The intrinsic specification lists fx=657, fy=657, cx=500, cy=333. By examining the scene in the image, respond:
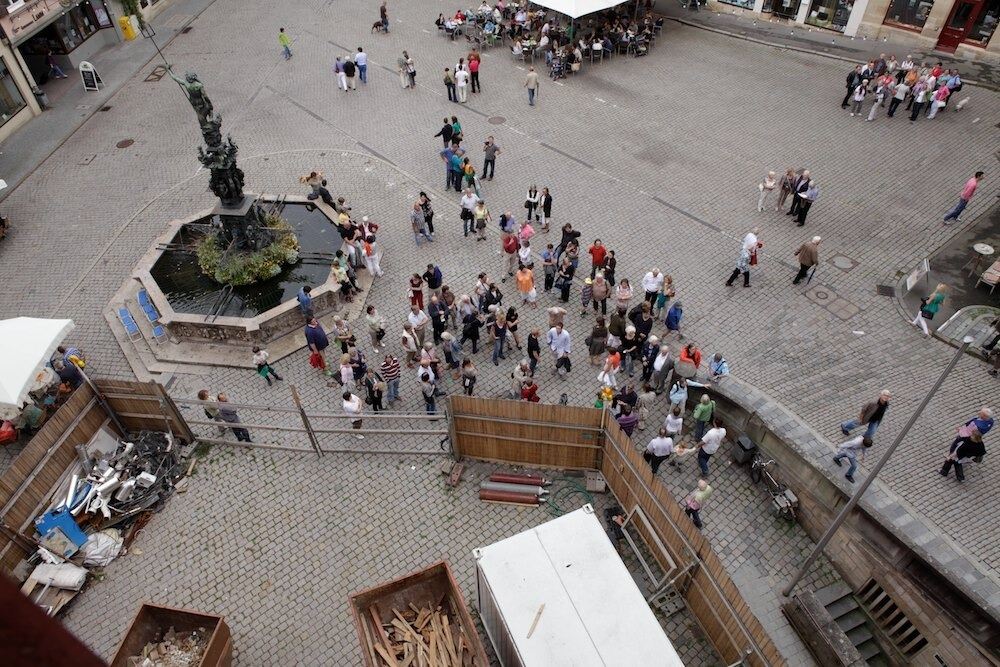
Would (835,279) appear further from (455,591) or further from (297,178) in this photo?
(297,178)

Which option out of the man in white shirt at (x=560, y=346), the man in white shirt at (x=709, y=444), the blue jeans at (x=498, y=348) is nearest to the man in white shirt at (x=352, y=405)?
the blue jeans at (x=498, y=348)

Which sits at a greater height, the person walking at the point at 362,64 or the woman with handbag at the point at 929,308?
the person walking at the point at 362,64

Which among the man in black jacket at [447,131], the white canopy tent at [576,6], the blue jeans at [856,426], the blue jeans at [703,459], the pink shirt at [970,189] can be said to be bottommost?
the blue jeans at [703,459]

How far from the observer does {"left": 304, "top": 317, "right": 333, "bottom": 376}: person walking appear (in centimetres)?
1491

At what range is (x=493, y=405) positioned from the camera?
42.1ft

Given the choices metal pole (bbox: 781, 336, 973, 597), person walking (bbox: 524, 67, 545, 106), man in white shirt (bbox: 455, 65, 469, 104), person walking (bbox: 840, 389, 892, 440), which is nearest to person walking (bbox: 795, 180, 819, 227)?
person walking (bbox: 840, 389, 892, 440)

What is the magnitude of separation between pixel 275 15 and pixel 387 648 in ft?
106

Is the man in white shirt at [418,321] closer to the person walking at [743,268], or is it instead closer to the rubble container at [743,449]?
the rubble container at [743,449]

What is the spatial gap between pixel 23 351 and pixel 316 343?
241 inches

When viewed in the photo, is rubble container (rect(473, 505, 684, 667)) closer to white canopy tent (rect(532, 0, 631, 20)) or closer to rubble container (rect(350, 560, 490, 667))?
rubble container (rect(350, 560, 490, 667))

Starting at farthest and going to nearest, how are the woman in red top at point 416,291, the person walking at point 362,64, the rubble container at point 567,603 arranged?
1. the person walking at point 362,64
2. the woman in red top at point 416,291
3. the rubble container at point 567,603

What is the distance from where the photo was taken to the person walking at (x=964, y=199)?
1796 cm

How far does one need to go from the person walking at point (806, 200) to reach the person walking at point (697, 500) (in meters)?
10.3

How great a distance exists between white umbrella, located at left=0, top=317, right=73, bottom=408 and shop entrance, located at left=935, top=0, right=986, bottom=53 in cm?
3227
